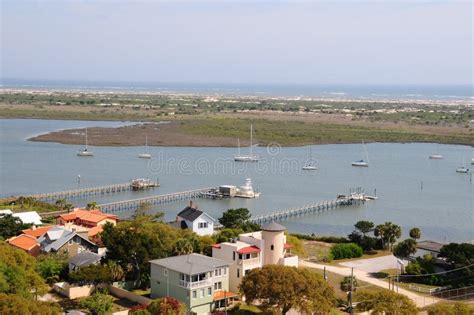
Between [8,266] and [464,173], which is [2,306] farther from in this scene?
[464,173]

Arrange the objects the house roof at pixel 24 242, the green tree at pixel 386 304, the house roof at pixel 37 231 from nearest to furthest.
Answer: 1. the green tree at pixel 386 304
2. the house roof at pixel 24 242
3. the house roof at pixel 37 231

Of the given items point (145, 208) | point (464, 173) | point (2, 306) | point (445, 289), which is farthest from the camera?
point (464, 173)

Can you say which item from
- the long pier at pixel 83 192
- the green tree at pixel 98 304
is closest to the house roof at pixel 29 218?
the long pier at pixel 83 192

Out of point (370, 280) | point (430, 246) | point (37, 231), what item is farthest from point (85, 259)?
point (430, 246)

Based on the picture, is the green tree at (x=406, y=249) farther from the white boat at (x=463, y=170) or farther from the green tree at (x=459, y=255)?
the white boat at (x=463, y=170)

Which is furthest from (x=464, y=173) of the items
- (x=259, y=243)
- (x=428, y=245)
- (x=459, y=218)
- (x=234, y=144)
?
(x=259, y=243)

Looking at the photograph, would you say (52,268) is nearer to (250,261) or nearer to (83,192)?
(250,261)
